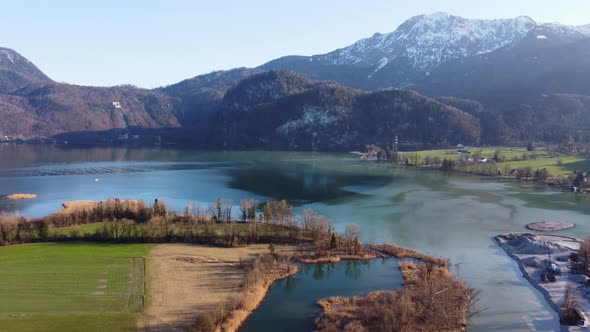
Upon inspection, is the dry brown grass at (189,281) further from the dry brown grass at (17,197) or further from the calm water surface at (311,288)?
the dry brown grass at (17,197)

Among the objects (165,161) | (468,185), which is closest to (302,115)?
(165,161)

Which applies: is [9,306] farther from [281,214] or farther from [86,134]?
[86,134]

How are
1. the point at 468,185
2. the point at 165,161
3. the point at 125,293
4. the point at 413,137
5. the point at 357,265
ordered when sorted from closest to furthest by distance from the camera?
the point at 125,293, the point at 357,265, the point at 468,185, the point at 165,161, the point at 413,137

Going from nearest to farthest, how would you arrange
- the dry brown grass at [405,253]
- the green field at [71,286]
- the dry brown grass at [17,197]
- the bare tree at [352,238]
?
the green field at [71,286], the dry brown grass at [405,253], the bare tree at [352,238], the dry brown grass at [17,197]

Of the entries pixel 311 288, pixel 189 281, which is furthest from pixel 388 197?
pixel 189 281

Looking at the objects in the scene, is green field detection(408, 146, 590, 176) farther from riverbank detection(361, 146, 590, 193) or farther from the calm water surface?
the calm water surface

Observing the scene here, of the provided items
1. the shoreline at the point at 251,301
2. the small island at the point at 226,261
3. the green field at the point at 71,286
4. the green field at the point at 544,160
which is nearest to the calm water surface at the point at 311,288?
the shoreline at the point at 251,301
